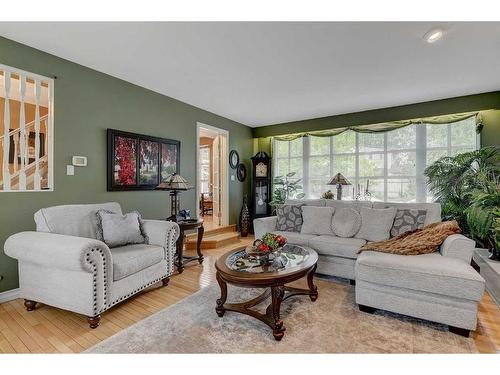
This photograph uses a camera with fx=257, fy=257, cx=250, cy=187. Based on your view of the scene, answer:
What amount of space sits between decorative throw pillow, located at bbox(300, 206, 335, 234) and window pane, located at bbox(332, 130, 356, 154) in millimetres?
2156

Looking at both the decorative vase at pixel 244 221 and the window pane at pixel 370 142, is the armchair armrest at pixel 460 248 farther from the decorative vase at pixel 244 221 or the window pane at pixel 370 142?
the decorative vase at pixel 244 221

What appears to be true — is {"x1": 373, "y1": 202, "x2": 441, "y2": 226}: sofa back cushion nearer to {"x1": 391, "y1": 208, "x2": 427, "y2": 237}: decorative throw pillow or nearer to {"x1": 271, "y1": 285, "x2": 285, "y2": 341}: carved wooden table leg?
{"x1": 391, "y1": 208, "x2": 427, "y2": 237}: decorative throw pillow

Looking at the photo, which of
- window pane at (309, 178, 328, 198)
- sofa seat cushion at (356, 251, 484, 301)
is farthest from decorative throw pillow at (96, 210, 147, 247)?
window pane at (309, 178, 328, 198)

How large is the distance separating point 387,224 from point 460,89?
2478 mm

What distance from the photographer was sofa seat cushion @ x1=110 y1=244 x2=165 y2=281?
2246 mm

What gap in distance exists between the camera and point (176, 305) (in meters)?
2.39

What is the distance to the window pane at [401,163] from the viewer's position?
4605 mm

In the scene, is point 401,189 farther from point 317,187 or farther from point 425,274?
point 425,274

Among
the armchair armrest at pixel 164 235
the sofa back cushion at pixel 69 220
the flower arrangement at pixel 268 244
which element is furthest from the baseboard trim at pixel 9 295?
the flower arrangement at pixel 268 244

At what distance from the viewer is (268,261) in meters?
2.27

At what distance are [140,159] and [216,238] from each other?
1973mm

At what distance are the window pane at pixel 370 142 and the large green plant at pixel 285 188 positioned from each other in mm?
1469

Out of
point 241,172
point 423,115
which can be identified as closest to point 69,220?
point 241,172

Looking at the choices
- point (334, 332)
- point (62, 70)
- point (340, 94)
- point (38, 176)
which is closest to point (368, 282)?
point (334, 332)
